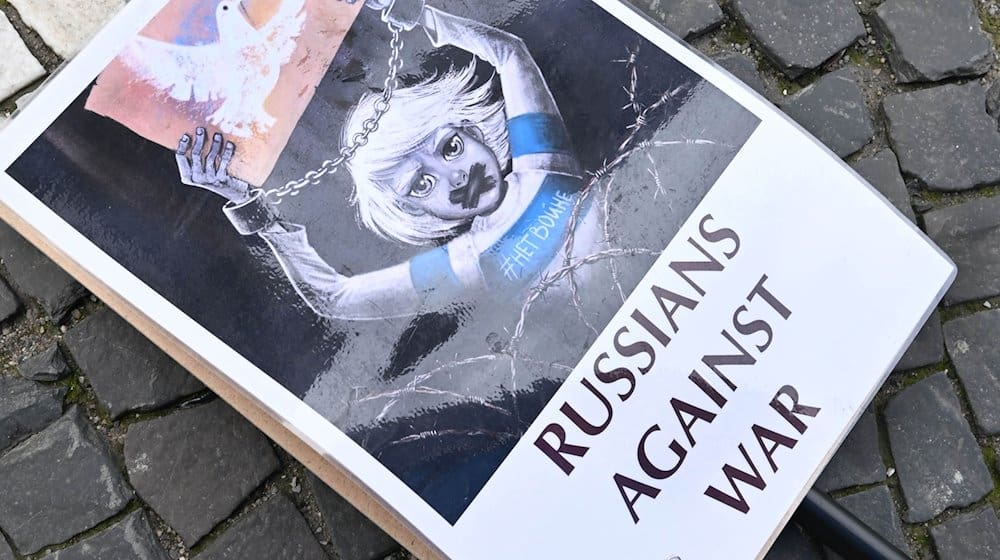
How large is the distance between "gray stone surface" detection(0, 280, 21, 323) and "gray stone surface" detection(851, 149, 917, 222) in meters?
1.08

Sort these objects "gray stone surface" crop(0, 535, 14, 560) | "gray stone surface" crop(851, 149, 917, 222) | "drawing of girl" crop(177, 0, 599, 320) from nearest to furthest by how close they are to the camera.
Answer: "drawing of girl" crop(177, 0, 599, 320) → "gray stone surface" crop(0, 535, 14, 560) → "gray stone surface" crop(851, 149, 917, 222)

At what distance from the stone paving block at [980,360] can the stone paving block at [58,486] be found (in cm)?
105

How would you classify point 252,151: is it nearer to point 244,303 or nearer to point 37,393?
point 244,303

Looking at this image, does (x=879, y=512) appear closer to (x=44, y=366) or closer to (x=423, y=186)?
(x=423, y=186)

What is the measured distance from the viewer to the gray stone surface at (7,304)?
1013 mm

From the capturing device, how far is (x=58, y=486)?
38.7 inches

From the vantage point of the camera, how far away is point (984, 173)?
108 cm

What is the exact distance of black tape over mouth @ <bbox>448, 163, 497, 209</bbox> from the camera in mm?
896

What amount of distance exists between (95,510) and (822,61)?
1084 mm

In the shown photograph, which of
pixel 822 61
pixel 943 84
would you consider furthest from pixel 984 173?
pixel 822 61

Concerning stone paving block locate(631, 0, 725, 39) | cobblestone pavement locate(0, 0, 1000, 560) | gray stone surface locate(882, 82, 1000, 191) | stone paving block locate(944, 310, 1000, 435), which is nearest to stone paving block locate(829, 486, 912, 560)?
cobblestone pavement locate(0, 0, 1000, 560)

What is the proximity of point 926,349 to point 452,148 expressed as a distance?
65 cm

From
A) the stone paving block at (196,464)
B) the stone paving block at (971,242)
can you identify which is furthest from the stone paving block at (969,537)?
the stone paving block at (196,464)

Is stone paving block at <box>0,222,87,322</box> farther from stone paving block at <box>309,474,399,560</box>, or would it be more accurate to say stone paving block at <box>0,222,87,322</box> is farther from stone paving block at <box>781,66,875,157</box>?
stone paving block at <box>781,66,875,157</box>
